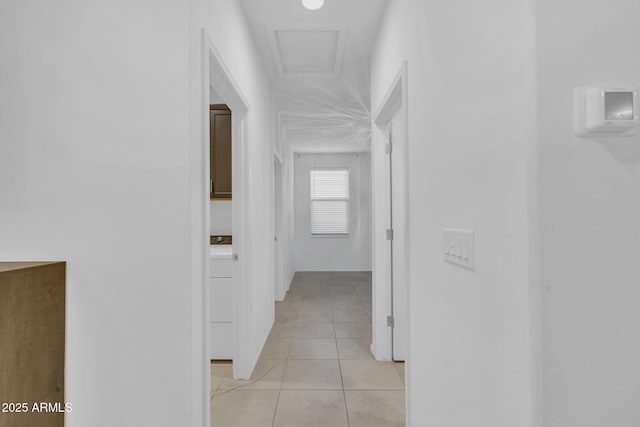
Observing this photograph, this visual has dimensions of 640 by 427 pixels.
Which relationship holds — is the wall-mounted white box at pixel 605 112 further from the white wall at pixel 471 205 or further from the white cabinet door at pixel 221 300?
the white cabinet door at pixel 221 300

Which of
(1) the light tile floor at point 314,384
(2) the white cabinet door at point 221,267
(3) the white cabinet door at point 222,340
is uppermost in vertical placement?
(2) the white cabinet door at point 221,267

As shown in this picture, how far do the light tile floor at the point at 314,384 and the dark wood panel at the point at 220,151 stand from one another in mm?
1538

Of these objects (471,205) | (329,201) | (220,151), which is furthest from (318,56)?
(329,201)

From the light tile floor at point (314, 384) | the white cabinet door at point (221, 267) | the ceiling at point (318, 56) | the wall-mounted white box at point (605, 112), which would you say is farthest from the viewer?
the white cabinet door at point (221, 267)

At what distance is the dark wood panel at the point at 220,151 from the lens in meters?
3.31

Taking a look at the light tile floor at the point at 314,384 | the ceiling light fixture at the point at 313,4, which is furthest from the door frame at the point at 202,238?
the ceiling light fixture at the point at 313,4

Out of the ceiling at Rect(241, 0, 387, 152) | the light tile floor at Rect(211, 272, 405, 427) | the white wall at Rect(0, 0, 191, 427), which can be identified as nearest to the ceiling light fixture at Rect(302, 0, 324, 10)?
the ceiling at Rect(241, 0, 387, 152)

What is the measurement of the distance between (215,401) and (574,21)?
2.50 metres

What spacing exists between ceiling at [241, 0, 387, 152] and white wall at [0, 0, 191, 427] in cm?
125

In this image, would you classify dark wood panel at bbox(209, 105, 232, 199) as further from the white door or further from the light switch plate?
the light switch plate

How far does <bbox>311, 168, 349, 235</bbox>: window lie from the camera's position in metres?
7.54

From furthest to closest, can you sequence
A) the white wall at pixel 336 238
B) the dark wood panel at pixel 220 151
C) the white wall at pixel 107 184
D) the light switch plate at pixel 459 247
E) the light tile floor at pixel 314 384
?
the white wall at pixel 336 238, the dark wood panel at pixel 220 151, the light tile floor at pixel 314 384, the white wall at pixel 107 184, the light switch plate at pixel 459 247

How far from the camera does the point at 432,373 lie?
146cm

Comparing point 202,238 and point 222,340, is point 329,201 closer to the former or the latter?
point 222,340
